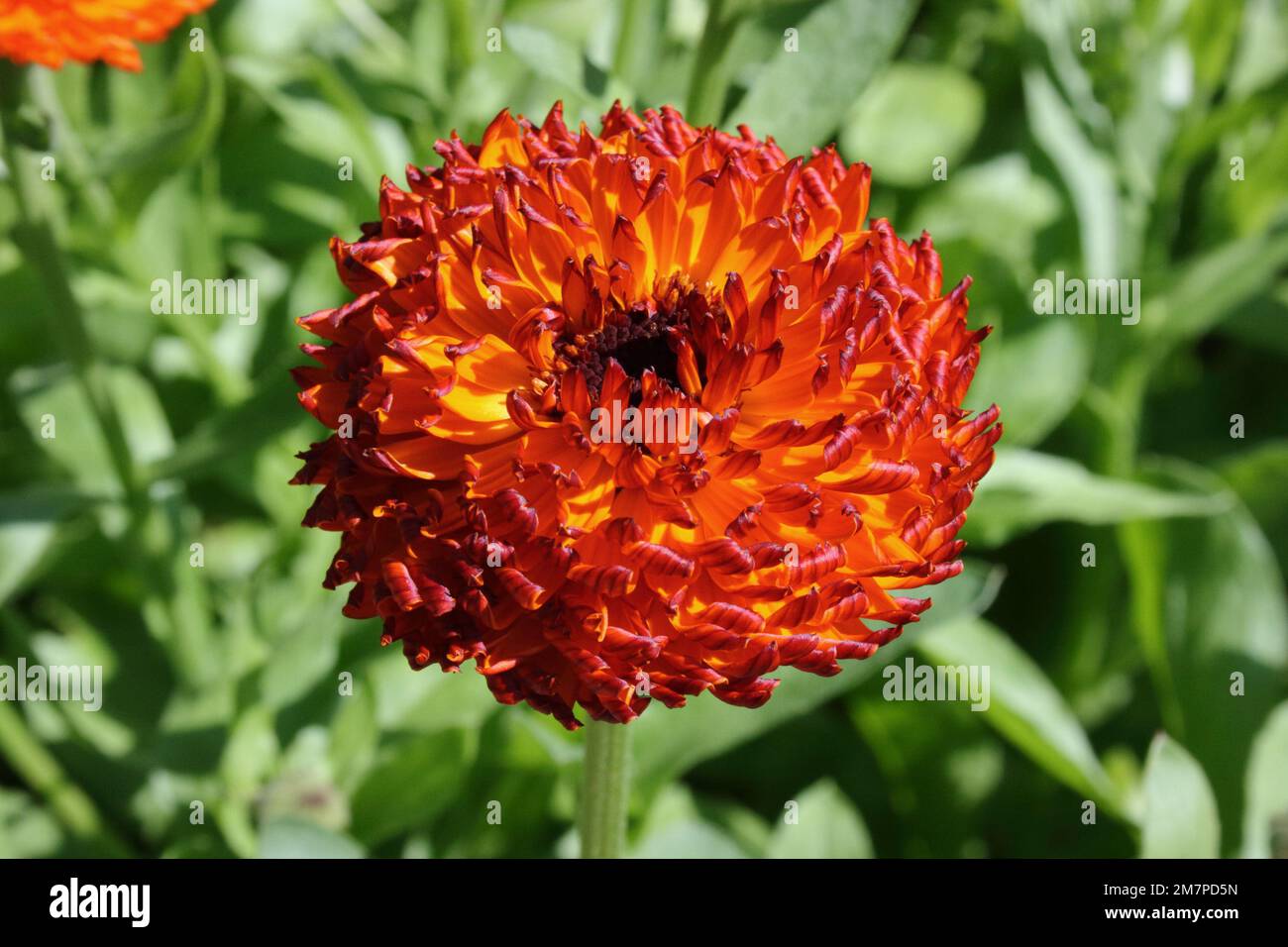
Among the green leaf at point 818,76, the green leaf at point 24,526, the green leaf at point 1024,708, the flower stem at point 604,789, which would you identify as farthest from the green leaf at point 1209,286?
the green leaf at point 24,526

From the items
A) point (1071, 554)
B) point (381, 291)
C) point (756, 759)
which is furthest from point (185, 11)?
point (1071, 554)

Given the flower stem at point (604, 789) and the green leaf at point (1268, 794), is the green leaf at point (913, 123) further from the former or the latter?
the flower stem at point (604, 789)

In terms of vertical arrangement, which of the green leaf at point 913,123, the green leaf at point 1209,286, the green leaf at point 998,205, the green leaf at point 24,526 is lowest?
the green leaf at point 24,526

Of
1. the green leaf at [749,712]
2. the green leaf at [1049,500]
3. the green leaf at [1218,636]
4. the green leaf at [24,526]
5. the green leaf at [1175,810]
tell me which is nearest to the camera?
the green leaf at [749,712]

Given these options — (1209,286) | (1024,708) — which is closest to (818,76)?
(1024,708)

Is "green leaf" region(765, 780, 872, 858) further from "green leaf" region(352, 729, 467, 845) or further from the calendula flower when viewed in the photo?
the calendula flower

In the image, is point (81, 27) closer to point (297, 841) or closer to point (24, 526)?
point (24, 526)

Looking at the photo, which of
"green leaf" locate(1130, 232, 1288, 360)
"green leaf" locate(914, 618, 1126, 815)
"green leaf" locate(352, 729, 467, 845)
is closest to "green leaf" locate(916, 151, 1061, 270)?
"green leaf" locate(1130, 232, 1288, 360)
